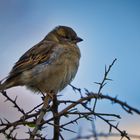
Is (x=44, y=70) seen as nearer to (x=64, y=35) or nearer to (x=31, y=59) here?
(x=31, y=59)

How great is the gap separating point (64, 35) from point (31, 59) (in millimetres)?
1428

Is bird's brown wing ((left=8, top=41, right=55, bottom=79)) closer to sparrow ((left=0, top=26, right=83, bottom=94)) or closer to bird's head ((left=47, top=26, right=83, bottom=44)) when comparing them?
sparrow ((left=0, top=26, right=83, bottom=94))

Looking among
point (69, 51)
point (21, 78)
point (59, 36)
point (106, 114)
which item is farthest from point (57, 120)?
point (59, 36)

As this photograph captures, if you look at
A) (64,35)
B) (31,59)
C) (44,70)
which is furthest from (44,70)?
(64,35)

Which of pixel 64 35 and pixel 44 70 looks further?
pixel 64 35

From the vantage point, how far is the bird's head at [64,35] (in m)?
7.09

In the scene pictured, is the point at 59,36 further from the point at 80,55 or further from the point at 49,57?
the point at 49,57

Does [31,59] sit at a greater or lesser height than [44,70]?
greater

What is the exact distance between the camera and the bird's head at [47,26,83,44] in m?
7.09

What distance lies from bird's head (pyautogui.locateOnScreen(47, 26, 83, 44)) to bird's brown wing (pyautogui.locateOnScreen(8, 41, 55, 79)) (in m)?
0.89

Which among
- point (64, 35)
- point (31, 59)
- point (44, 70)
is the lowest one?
point (44, 70)

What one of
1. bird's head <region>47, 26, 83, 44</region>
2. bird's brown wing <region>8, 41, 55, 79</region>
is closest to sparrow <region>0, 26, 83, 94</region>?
bird's brown wing <region>8, 41, 55, 79</region>

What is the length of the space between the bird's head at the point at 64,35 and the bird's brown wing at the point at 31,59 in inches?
34.9

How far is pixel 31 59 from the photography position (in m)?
5.96
